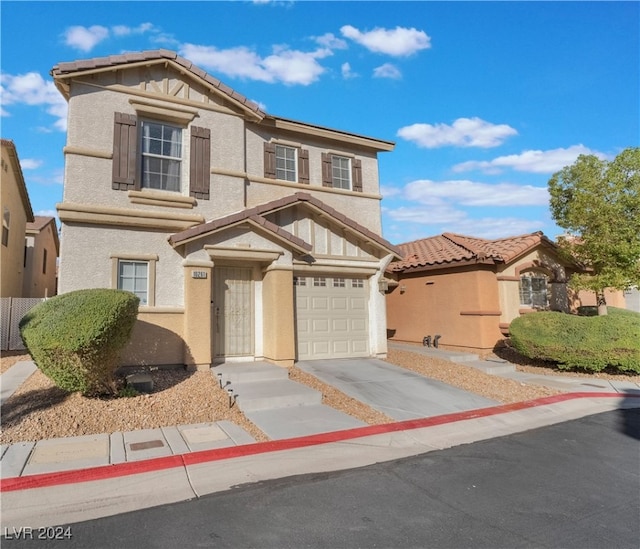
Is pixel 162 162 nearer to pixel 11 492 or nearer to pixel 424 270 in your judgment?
pixel 11 492

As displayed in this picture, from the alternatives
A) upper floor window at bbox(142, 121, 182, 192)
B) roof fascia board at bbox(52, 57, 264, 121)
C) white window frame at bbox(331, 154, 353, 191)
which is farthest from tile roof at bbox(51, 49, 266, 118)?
white window frame at bbox(331, 154, 353, 191)

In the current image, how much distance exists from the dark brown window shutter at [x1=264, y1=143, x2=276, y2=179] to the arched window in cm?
924

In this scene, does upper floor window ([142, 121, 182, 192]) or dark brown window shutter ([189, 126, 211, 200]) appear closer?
upper floor window ([142, 121, 182, 192])

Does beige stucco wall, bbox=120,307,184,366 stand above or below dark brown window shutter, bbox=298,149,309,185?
below

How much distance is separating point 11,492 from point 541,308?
1530cm

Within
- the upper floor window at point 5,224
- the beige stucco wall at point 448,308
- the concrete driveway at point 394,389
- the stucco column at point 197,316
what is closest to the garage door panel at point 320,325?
the concrete driveway at point 394,389

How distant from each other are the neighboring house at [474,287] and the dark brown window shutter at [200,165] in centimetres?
650

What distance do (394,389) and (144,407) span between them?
4.89 metres

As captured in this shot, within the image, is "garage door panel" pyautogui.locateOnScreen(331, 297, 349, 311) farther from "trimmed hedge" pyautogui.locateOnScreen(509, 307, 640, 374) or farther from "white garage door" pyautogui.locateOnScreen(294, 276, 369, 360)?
"trimmed hedge" pyautogui.locateOnScreen(509, 307, 640, 374)

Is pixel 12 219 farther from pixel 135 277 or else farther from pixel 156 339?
pixel 156 339

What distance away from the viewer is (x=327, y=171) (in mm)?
13125

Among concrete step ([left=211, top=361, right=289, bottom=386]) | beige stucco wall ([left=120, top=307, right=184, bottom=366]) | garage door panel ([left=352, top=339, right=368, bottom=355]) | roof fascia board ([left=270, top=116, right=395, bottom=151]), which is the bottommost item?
concrete step ([left=211, top=361, right=289, bottom=386])

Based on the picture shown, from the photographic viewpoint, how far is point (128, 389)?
7.75 m

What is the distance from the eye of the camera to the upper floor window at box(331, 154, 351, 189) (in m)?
13.4
